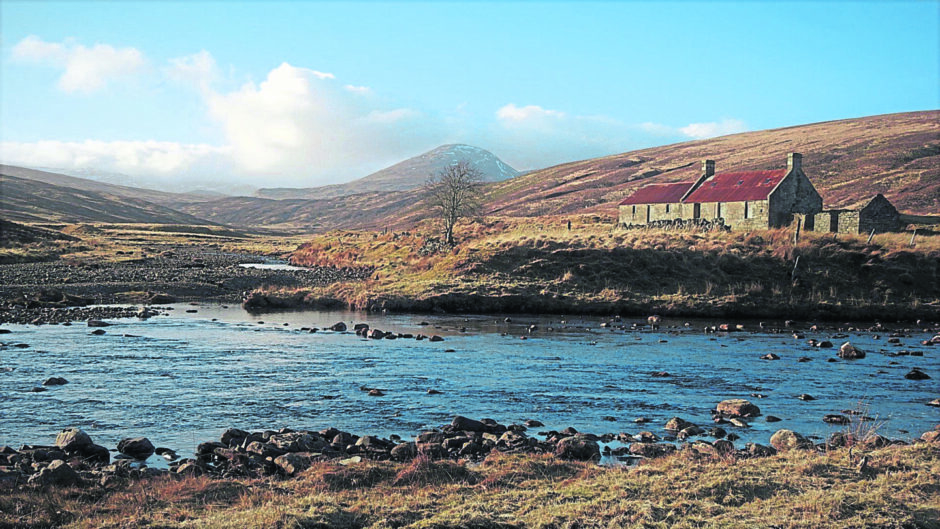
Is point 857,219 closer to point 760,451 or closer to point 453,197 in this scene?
point 453,197

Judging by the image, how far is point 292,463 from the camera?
1400 cm

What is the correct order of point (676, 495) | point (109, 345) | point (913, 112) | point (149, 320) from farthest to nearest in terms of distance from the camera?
point (913, 112) < point (149, 320) < point (109, 345) < point (676, 495)

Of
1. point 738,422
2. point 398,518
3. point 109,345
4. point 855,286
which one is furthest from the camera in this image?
point 855,286

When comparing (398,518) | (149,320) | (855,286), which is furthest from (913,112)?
(398,518)

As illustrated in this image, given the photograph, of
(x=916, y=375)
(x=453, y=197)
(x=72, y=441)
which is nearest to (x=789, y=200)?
(x=453, y=197)

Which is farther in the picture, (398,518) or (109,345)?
(109,345)

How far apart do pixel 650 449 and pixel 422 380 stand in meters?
11.0

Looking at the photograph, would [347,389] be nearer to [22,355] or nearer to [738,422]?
[738,422]

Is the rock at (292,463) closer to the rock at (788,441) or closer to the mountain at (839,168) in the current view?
the rock at (788,441)

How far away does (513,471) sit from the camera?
13.5 metres

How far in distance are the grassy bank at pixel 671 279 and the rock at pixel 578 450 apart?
1262 inches

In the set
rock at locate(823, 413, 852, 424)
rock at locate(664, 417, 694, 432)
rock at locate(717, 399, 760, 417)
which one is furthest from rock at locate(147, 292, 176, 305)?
rock at locate(823, 413, 852, 424)

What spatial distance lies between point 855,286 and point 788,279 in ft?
14.6

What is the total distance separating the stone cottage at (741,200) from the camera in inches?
2763
